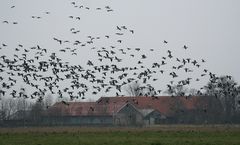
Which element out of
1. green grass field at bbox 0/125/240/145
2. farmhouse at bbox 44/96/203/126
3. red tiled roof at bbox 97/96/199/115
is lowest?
green grass field at bbox 0/125/240/145

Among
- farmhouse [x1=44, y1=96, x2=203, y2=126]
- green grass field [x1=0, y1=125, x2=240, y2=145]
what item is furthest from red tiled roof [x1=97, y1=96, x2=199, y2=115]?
green grass field [x1=0, y1=125, x2=240, y2=145]

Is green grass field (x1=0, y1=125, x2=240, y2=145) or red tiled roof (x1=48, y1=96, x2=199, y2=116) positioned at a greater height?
red tiled roof (x1=48, y1=96, x2=199, y2=116)

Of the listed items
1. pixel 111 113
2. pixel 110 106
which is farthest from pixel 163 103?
pixel 111 113

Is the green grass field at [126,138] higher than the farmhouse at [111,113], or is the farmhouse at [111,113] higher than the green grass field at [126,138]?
the farmhouse at [111,113]

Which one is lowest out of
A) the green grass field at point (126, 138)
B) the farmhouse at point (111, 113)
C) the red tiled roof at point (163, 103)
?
the green grass field at point (126, 138)

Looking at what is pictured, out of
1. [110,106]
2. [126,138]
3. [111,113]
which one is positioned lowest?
[126,138]

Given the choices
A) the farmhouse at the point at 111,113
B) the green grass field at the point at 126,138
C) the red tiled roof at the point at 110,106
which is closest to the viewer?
the green grass field at the point at 126,138

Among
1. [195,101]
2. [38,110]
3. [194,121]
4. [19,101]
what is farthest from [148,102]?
[19,101]

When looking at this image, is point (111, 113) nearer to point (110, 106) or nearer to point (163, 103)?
point (110, 106)

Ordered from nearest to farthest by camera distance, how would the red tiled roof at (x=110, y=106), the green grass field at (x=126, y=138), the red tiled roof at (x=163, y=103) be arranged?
the green grass field at (x=126, y=138), the red tiled roof at (x=110, y=106), the red tiled roof at (x=163, y=103)

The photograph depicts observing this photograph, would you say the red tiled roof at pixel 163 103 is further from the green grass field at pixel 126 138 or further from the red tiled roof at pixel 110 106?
the green grass field at pixel 126 138

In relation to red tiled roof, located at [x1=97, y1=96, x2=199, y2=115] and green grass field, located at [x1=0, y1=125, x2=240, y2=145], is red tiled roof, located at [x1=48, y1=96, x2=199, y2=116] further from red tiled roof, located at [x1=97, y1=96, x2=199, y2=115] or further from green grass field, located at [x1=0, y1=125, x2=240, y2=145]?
green grass field, located at [x1=0, y1=125, x2=240, y2=145]

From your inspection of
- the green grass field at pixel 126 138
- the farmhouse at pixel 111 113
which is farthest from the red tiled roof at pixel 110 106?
the green grass field at pixel 126 138

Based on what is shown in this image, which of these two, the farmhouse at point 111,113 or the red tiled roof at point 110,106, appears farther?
the red tiled roof at point 110,106
